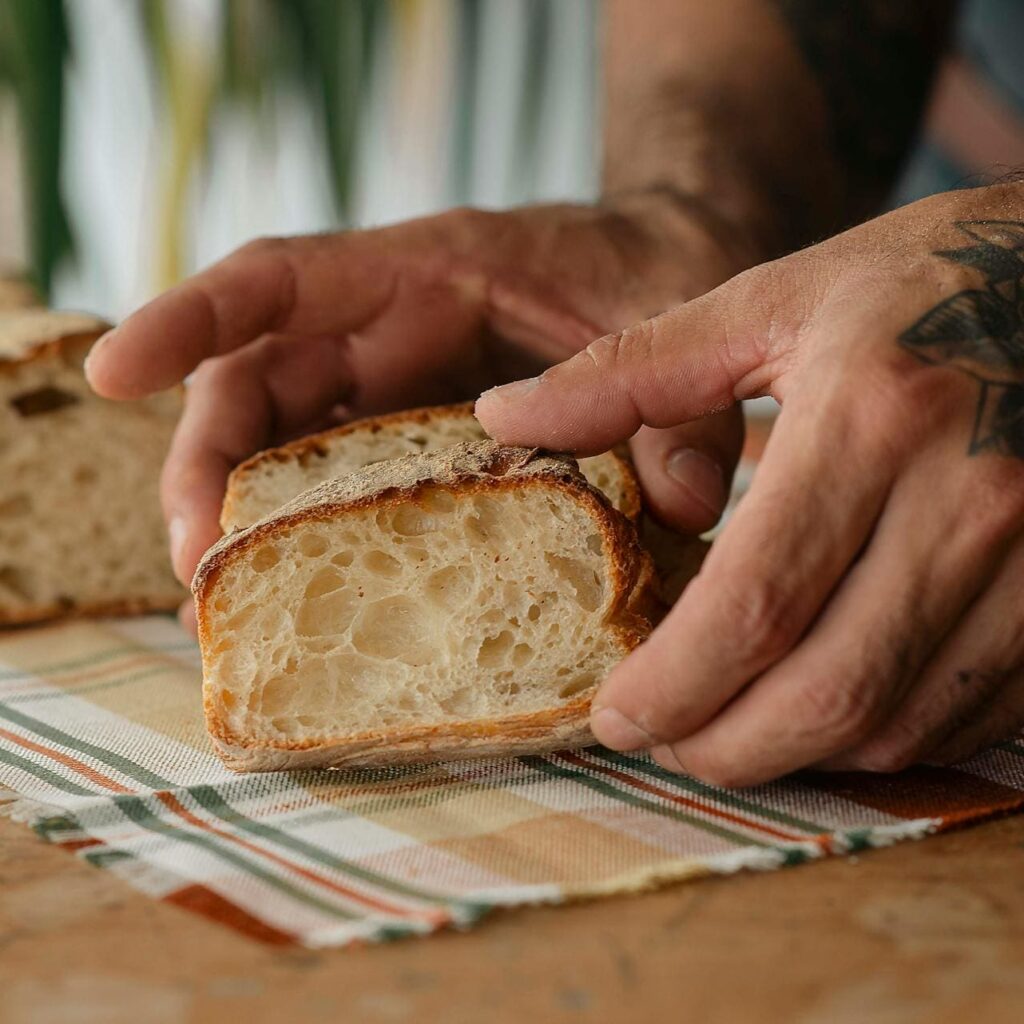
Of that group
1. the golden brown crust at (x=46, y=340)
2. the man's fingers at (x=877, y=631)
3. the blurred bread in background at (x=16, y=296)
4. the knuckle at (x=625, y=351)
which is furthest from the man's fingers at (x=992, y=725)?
the blurred bread in background at (x=16, y=296)

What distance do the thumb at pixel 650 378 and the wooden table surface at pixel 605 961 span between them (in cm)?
50

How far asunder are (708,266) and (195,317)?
92cm

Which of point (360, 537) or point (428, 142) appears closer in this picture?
point (360, 537)

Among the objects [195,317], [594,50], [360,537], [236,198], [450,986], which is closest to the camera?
[450,986]

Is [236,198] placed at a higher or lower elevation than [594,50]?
lower

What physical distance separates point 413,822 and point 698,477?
0.65m

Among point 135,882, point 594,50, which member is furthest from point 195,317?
point 594,50

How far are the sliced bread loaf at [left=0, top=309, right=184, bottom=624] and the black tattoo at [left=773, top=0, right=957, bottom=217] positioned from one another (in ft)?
5.52

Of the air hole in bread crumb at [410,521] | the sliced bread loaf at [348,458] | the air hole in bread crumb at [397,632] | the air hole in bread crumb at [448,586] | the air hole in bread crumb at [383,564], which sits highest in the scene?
the sliced bread loaf at [348,458]

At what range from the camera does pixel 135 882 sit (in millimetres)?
1205

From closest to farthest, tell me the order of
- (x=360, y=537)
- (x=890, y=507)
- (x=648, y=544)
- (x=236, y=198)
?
(x=890, y=507) → (x=360, y=537) → (x=648, y=544) → (x=236, y=198)

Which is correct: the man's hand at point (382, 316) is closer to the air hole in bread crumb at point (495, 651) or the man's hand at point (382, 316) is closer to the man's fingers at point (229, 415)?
the man's fingers at point (229, 415)

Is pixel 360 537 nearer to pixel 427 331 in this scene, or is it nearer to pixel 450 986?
pixel 450 986

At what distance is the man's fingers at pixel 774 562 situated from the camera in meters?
1.16
